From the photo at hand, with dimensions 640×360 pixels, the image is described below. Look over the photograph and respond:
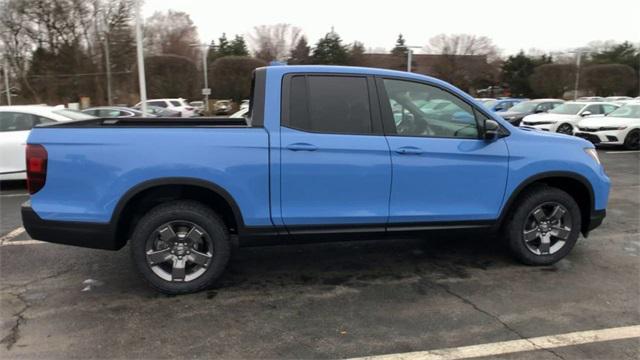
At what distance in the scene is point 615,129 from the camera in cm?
1452

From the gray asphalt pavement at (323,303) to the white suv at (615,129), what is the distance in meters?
10.3

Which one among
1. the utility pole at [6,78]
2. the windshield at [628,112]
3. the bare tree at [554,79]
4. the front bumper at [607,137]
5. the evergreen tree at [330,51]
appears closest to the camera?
the front bumper at [607,137]

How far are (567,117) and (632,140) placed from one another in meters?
2.80

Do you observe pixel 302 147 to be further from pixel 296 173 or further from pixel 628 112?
pixel 628 112

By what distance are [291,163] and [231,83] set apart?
36.4m

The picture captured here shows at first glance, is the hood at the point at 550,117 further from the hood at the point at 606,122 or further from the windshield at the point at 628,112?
the hood at the point at 606,122

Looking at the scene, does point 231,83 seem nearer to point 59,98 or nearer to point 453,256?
point 59,98

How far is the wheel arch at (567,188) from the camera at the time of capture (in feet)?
15.1

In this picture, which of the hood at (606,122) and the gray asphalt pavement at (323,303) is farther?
the hood at (606,122)

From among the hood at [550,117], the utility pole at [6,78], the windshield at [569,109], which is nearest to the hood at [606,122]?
the hood at [550,117]

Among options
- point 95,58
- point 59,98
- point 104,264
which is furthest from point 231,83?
point 104,264

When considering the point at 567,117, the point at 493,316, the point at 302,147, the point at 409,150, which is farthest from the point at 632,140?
the point at 302,147

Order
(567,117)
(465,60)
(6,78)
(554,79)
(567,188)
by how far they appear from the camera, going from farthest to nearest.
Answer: (465,60), (554,79), (6,78), (567,117), (567,188)

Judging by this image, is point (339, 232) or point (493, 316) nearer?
point (493, 316)
